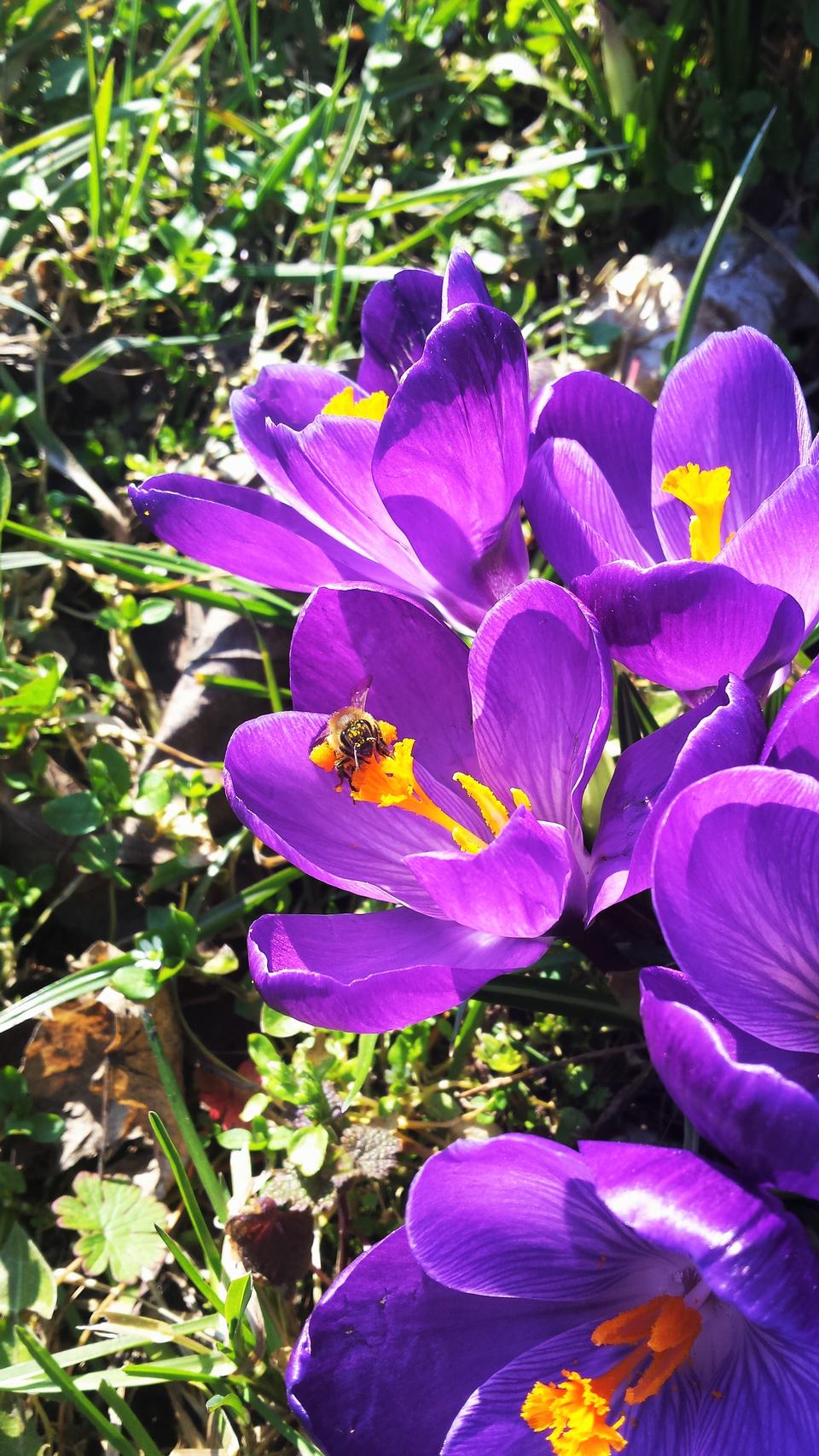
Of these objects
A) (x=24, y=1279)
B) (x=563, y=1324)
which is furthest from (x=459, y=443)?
(x=24, y=1279)

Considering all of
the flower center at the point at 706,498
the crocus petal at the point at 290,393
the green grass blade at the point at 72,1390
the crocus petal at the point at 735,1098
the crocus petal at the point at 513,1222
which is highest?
the crocus petal at the point at 290,393

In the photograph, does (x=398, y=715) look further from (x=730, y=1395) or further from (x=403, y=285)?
(x=730, y=1395)

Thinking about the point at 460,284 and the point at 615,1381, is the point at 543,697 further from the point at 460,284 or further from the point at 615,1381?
the point at 615,1381

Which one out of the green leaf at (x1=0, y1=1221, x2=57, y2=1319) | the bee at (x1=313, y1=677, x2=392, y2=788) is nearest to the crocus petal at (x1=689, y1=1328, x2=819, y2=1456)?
the bee at (x1=313, y1=677, x2=392, y2=788)

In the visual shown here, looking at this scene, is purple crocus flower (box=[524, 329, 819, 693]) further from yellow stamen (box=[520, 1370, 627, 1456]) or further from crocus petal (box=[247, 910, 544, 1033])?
yellow stamen (box=[520, 1370, 627, 1456])

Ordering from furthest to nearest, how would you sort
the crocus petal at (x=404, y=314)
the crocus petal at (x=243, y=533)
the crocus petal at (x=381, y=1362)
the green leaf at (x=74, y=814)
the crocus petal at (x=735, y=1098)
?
the green leaf at (x=74, y=814), the crocus petal at (x=404, y=314), the crocus petal at (x=243, y=533), the crocus petal at (x=381, y=1362), the crocus petal at (x=735, y=1098)

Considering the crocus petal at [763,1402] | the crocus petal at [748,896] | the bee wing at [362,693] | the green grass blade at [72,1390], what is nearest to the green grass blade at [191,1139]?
the green grass blade at [72,1390]

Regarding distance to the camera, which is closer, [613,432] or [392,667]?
[392,667]

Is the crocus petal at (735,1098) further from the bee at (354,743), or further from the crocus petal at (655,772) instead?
the bee at (354,743)
